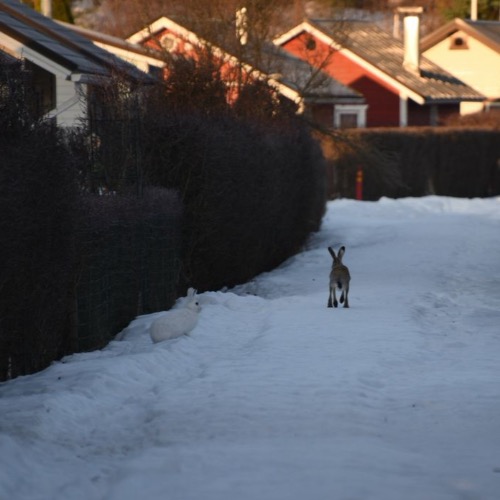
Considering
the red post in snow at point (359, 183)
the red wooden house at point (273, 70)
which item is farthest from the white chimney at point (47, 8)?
the red post in snow at point (359, 183)

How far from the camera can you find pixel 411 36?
55.8 m

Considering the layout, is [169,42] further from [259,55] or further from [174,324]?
[174,324]

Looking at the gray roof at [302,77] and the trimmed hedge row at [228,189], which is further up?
the gray roof at [302,77]

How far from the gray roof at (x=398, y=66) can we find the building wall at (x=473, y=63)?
574 centimetres

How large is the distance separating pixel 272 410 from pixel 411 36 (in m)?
47.8

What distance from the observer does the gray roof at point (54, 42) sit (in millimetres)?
24562

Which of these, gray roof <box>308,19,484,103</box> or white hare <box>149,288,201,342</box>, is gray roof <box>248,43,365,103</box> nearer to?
gray roof <box>308,19,484,103</box>

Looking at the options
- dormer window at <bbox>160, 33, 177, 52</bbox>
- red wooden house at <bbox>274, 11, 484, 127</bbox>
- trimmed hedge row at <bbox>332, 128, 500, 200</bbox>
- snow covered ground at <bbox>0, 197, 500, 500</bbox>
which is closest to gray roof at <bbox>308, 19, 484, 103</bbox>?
red wooden house at <bbox>274, 11, 484, 127</bbox>

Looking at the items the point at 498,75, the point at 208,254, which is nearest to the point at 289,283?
the point at 208,254

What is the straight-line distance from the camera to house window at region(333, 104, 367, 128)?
169 feet

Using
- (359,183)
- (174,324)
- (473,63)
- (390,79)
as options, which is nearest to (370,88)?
(390,79)

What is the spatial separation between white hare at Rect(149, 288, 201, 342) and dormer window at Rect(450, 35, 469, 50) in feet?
187

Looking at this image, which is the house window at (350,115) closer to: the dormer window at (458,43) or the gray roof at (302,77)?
the gray roof at (302,77)

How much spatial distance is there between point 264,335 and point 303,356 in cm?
152
